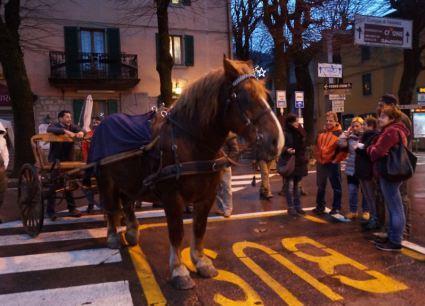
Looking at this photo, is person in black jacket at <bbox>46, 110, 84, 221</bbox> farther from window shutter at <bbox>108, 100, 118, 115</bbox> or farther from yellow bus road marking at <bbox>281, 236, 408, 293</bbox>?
window shutter at <bbox>108, 100, 118, 115</bbox>

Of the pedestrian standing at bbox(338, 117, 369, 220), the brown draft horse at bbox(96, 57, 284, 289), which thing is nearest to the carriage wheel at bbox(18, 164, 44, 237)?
the brown draft horse at bbox(96, 57, 284, 289)

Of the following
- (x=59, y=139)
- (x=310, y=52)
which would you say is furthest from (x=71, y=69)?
(x=59, y=139)

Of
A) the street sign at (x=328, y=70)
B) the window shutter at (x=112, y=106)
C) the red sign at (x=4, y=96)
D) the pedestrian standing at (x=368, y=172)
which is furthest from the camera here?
the window shutter at (x=112, y=106)

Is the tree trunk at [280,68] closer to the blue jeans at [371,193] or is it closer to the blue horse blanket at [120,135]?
the blue jeans at [371,193]

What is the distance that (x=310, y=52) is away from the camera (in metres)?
23.2

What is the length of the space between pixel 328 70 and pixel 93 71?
1236cm

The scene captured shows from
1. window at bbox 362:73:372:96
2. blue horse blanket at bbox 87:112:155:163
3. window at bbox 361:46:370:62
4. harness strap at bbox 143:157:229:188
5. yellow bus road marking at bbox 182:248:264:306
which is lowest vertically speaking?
yellow bus road marking at bbox 182:248:264:306

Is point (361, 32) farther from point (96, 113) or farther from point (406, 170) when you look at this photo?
point (96, 113)

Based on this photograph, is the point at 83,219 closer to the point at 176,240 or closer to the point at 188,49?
the point at 176,240

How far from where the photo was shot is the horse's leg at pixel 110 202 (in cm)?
545

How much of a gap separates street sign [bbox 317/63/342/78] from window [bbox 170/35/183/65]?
11.0 meters

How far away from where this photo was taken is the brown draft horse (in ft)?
11.7

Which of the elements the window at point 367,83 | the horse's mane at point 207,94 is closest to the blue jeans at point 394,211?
the horse's mane at point 207,94

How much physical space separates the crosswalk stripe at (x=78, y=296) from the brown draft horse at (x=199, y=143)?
56cm
